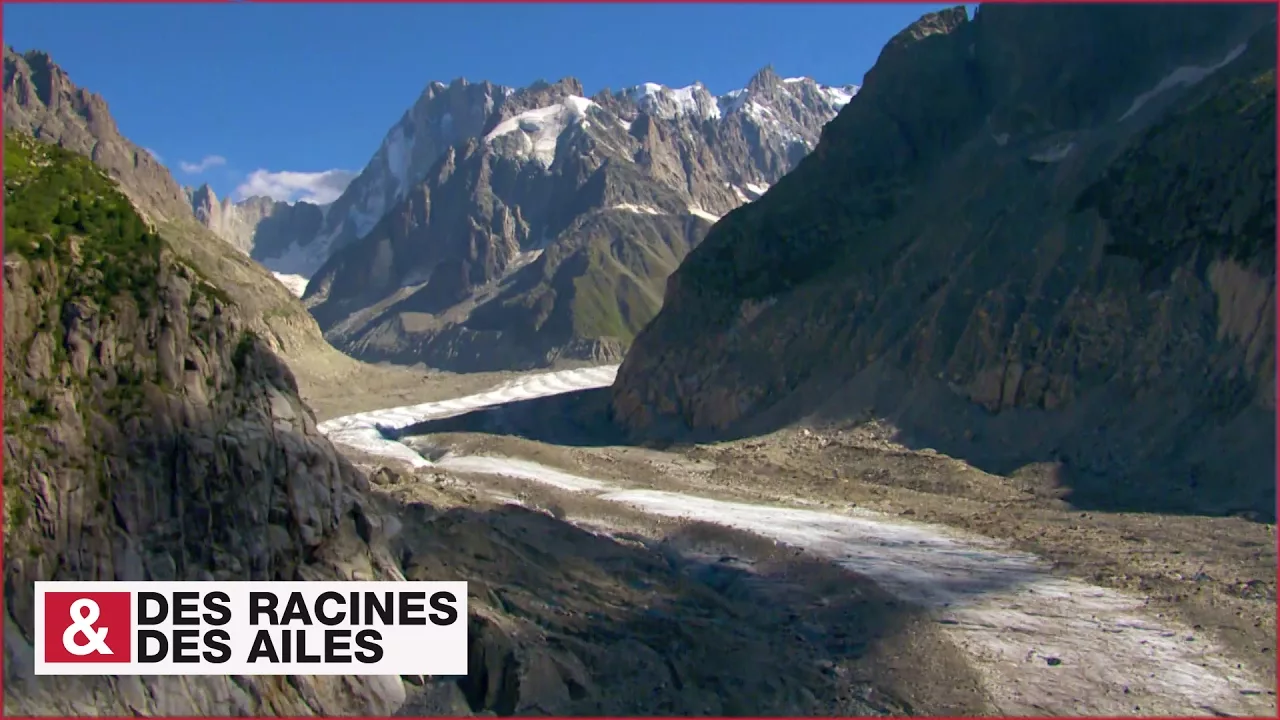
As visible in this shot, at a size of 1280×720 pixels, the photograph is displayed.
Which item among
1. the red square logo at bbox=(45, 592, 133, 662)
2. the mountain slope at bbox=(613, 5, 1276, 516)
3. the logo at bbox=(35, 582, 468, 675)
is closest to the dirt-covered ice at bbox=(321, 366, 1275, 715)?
the mountain slope at bbox=(613, 5, 1276, 516)

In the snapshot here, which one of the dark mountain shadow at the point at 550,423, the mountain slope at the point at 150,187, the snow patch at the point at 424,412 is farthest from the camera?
the mountain slope at the point at 150,187

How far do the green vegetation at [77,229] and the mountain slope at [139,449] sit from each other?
43 mm

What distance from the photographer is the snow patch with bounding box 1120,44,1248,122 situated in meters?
81.8

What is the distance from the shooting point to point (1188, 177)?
6856 centimetres

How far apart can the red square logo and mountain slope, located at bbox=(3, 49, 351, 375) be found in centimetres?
10127

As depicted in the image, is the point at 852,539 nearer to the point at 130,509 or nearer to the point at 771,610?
the point at 771,610

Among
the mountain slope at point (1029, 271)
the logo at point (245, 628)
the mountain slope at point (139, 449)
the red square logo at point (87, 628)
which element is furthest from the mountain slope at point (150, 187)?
the red square logo at point (87, 628)

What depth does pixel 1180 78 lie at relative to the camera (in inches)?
3312

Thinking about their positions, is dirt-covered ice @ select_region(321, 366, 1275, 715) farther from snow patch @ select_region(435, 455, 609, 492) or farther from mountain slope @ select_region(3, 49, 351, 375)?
mountain slope @ select_region(3, 49, 351, 375)

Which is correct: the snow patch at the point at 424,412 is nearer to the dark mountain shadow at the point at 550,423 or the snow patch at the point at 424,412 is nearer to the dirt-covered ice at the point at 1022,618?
the dark mountain shadow at the point at 550,423

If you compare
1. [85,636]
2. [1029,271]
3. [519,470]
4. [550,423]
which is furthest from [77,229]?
[550,423]

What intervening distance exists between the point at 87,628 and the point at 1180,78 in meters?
83.6

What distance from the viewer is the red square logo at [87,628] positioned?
21.1 metres

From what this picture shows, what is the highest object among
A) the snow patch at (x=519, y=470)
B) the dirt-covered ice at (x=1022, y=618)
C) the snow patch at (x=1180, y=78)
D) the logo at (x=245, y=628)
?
the snow patch at (x=1180, y=78)
